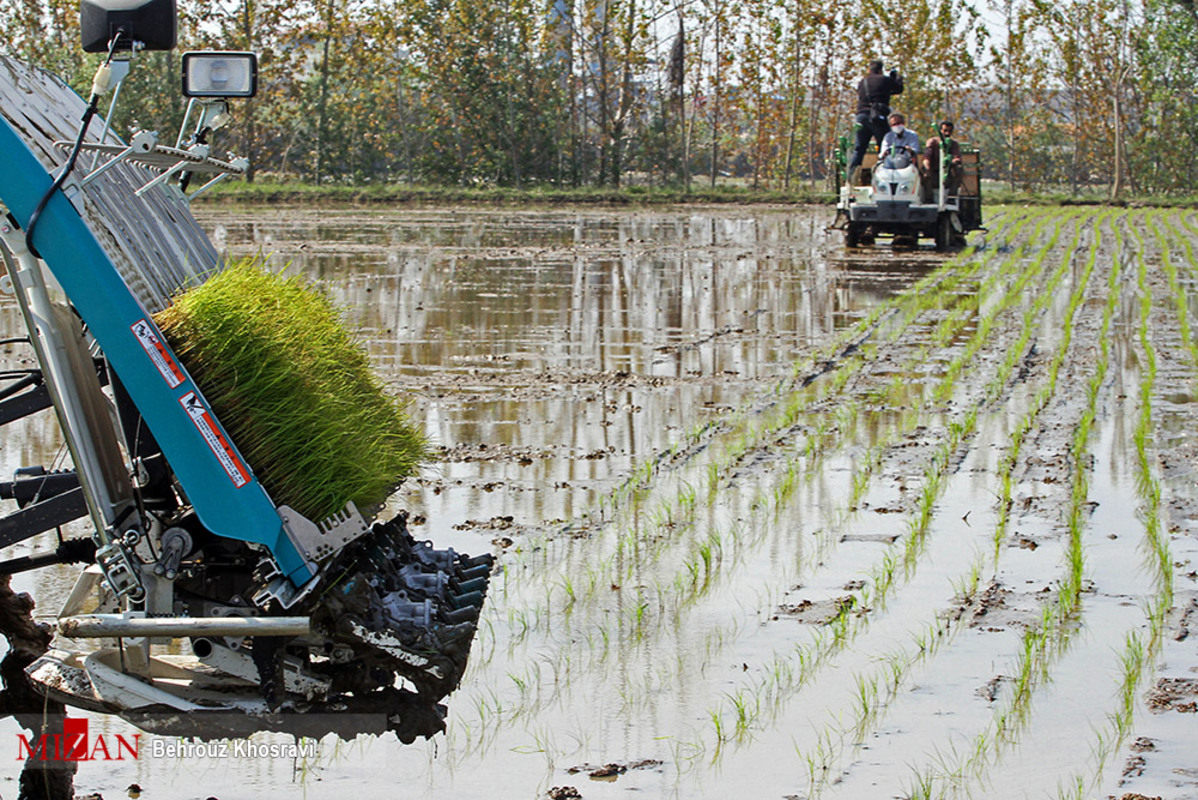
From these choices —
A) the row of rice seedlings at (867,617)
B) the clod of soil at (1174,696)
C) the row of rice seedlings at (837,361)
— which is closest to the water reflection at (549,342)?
the row of rice seedlings at (837,361)

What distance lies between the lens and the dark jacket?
20.3 meters

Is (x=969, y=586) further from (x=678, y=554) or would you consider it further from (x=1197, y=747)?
(x=1197, y=747)

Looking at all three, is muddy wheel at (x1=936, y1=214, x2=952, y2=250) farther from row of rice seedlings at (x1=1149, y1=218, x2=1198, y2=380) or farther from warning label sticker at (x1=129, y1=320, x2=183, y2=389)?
warning label sticker at (x1=129, y1=320, x2=183, y2=389)

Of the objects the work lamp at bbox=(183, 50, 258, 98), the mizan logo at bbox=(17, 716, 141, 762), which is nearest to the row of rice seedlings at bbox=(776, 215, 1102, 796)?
the mizan logo at bbox=(17, 716, 141, 762)

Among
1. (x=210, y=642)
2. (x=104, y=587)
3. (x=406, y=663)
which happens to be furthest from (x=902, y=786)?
(x=104, y=587)

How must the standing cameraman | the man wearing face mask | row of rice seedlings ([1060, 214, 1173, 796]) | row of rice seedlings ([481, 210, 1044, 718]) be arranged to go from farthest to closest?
1. the standing cameraman
2. the man wearing face mask
3. row of rice seedlings ([481, 210, 1044, 718])
4. row of rice seedlings ([1060, 214, 1173, 796])

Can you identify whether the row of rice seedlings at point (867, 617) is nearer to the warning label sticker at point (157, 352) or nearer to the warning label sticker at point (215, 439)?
the warning label sticker at point (215, 439)

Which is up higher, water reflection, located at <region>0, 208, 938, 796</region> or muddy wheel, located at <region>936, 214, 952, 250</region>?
muddy wheel, located at <region>936, 214, 952, 250</region>

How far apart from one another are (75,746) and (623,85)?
1526 inches

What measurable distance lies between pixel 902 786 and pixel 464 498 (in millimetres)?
3325

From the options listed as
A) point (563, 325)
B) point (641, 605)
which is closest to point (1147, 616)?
point (641, 605)

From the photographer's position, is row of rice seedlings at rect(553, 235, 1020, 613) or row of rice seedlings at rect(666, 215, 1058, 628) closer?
row of rice seedlings at rect(553, 235, 1020, 613)

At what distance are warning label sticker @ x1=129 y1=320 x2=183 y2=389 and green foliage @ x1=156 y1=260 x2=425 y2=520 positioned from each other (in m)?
0.15

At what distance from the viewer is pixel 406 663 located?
3545mm
